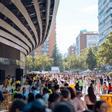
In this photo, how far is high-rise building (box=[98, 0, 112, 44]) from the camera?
566 feet

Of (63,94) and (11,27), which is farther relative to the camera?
(11,27)

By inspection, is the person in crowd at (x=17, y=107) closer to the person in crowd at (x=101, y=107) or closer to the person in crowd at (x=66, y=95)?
the person in crowd at (x=101, y=107)

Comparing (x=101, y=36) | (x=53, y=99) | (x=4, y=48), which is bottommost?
(x=53, y=99)

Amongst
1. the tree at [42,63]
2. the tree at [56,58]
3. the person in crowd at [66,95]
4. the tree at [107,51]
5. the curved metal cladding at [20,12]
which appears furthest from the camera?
the tree at [56,58]

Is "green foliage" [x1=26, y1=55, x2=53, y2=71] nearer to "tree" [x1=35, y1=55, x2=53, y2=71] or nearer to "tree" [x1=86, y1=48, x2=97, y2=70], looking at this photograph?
"tree" [x1=35, y1=55, x2=53, y2=71]

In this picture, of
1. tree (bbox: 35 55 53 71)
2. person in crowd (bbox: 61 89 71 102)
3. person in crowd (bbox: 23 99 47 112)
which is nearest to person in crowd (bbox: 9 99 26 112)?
person in crowd (bbox: 23 99 47 112)

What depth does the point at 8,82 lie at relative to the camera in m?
30.1

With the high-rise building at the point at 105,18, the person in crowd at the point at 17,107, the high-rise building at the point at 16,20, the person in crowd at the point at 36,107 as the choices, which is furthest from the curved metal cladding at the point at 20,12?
the high-rise building at the point at 105,18

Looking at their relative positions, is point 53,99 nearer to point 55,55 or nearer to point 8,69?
point 8,69

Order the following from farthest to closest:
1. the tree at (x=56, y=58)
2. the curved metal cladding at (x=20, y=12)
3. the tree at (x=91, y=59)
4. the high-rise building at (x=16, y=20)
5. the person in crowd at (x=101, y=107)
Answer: the tree at (x=56, y=58) < the tree at (x=91, y=59) < the high-rise building at (x=16, y=20) < the curved metal cladding at (x=20, y=12) < the person in crowd at (x=101, y=107)

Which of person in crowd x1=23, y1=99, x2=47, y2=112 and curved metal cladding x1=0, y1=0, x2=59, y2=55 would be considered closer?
person in crowd x1=23, y1=99, x2=47, y2=112

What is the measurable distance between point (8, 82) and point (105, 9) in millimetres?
156942

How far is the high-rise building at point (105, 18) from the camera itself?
17250cm

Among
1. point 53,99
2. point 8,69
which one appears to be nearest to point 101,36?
point 8,69
